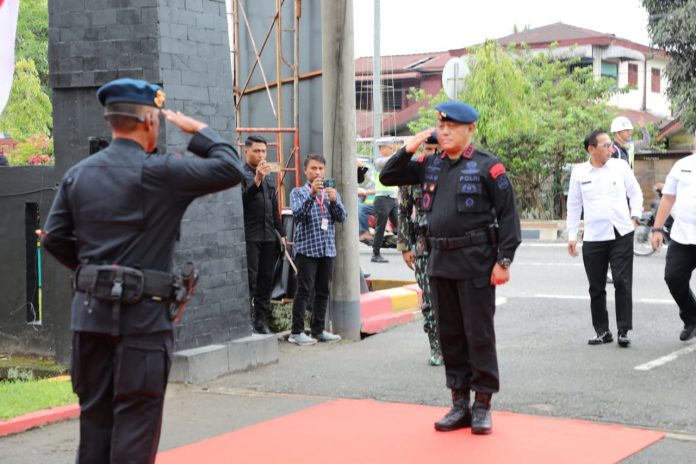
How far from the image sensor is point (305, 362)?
31.6 ft

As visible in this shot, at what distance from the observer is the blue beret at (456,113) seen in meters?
6.74

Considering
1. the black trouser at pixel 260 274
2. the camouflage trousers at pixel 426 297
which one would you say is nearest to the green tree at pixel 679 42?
the black trouser at pixel 260 274

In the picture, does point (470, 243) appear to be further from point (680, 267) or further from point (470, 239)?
point (680, 267)

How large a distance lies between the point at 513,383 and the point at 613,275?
211cm

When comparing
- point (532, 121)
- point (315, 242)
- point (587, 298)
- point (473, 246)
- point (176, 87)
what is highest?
point (532, 121)

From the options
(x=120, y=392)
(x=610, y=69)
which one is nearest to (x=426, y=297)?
(x=120, y=392)

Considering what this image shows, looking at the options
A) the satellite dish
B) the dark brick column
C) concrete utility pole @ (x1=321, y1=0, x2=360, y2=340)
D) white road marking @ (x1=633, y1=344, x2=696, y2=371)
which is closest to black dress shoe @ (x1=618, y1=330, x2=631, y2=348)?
white road marking @ (x1=633, y1=344, x2=696, y2=371)

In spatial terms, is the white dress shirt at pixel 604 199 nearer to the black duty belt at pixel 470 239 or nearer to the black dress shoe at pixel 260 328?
the black dress shoe at pixel 260 328

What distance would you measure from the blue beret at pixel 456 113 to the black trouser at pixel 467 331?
100 cm

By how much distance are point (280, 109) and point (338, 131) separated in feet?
6.80

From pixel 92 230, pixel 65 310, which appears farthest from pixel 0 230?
pixel 92 230

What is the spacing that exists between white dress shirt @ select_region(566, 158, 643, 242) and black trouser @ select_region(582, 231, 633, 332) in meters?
0.10

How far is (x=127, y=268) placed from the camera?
455cm

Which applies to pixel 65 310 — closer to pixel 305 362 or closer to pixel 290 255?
pixel 305 362
